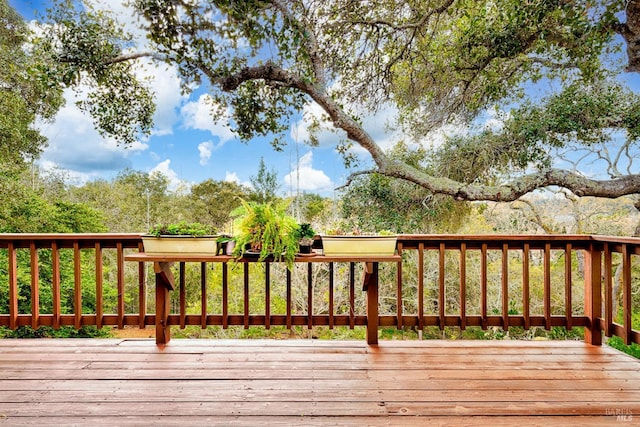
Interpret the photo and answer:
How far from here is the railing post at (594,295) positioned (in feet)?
9.72

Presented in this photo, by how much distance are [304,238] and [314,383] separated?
88 centimetres

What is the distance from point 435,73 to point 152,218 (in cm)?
729

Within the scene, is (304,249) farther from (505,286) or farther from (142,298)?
(505,286)

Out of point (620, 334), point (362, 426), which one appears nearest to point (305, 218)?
point (620, 334)

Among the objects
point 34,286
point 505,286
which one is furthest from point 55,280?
point 505,286

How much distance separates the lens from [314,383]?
87.8 inches

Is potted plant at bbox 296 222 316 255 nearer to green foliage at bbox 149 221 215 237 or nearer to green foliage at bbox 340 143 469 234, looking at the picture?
green foliage at bbox 149 221 215 237

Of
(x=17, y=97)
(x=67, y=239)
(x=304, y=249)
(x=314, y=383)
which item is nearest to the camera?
(x=314, y=383)

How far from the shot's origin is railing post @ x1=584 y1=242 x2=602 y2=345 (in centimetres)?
296

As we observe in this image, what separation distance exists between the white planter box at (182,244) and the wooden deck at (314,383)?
0.70 meters

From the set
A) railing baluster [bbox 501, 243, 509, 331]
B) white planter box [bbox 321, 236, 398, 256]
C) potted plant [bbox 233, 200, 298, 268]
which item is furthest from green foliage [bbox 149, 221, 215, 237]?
railing baluster [bbox 501, 243, 509, 331]

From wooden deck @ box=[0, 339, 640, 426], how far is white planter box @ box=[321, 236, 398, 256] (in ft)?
2.29

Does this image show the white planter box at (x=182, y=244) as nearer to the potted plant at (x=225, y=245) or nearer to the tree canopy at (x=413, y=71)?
the potted plant at (x=225, y=245)

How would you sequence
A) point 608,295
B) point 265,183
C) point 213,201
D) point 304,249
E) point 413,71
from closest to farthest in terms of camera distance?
point 304,249 → point 608,295 → point 413,71 → point 265,183 → point 213,201
